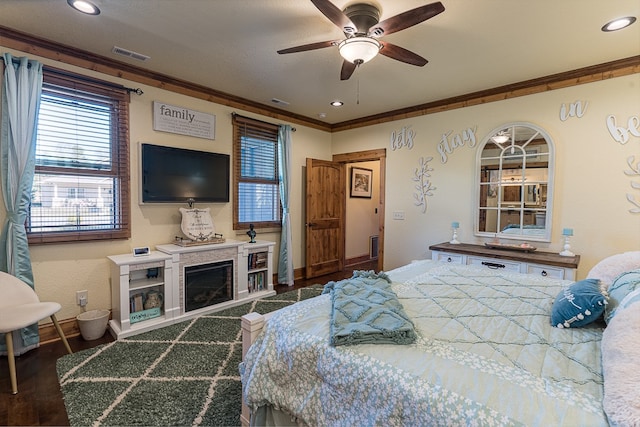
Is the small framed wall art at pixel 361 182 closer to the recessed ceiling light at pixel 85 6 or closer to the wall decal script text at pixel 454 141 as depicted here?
the wall decal script text at pixel 454 141

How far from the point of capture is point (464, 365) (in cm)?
108

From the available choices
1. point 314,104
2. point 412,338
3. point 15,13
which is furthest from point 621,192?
point 15,13

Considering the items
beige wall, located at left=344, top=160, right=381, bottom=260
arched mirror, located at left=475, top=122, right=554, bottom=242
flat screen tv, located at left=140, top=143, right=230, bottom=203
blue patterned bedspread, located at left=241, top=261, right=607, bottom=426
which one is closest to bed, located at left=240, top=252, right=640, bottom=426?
blue patterned bedspread, located at left=241, top=261, right=607, bottom=426

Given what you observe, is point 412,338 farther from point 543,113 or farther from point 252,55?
point 543,113

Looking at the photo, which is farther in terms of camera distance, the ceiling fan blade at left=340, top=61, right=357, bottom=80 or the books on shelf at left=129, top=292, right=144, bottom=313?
the books on shelf at left=129, top=292, right=144, bottom=313

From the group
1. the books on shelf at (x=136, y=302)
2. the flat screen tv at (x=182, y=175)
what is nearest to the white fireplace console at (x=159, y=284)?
the books on shelf at (x=136, y=302)

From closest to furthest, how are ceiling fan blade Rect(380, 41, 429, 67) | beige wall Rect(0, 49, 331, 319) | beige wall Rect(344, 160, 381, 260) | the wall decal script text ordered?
ceiling fan blade Rect(380, 41, 429, 67) → beige wall Rect(0, 49, 331, 319) → the wall decal script text → beige wall Rect(344, 160, 381, 260)

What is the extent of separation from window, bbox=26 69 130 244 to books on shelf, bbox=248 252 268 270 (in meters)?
1.47

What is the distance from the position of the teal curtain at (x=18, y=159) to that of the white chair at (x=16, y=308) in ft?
0.55

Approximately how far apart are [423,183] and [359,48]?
8.58 feet

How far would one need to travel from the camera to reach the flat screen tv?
127 inches

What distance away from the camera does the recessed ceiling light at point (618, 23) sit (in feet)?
7.20

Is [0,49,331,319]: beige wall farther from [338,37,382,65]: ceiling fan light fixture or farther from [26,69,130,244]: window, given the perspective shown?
[338,37,382,65]: ceiling fan light fixture

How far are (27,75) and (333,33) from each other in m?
2.62
